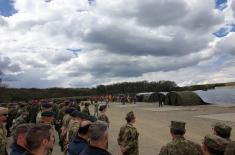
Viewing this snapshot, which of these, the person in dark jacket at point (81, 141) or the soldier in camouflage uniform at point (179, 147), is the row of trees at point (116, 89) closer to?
the person in dark jacket at point (81, 141)

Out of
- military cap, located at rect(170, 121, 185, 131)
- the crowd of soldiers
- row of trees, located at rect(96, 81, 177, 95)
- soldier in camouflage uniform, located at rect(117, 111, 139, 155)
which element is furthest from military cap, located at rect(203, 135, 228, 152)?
row of trees, located at rect(96, 81, 177, 95)

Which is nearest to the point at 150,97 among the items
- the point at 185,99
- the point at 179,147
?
the point at 185,99

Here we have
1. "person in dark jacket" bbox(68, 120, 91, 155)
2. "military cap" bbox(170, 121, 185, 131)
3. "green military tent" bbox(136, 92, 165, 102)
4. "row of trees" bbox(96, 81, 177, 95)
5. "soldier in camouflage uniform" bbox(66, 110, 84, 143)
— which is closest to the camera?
"military cap" bbox(170, 121, 185, 131)

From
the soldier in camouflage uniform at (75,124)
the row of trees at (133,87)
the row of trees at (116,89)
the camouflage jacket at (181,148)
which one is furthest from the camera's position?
the row of trees at (133,87)

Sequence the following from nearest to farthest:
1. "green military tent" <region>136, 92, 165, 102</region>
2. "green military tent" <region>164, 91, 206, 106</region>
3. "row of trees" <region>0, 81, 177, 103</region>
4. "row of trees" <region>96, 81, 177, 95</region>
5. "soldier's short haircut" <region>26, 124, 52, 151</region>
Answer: "soldier's short haircut" <region>26, 124, 52, 151</region> < "green military tent" <region>164, 91, 206, 106</region> < "green military tent" <region>136, 92, 165, 102</region> < "row of trees" <region>0, 81, 177, 103</region> < "row of trees" <region>96, 81, 177, 95</region>

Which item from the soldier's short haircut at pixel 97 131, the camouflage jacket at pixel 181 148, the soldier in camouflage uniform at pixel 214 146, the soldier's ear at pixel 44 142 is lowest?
the camouflage jacket at pixel 181 148

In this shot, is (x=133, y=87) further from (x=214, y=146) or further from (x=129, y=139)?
(x=214, y=146)

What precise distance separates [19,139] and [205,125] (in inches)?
654

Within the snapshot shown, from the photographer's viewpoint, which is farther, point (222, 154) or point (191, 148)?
point (191, 148)

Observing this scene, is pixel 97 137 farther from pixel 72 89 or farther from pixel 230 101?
pixel 72 89

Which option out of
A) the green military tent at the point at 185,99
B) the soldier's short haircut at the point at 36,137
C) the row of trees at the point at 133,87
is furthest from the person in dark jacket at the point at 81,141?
the row of trees at the point at 133,87

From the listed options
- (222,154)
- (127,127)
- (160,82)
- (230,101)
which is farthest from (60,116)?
(160,82)

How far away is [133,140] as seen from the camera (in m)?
8.31

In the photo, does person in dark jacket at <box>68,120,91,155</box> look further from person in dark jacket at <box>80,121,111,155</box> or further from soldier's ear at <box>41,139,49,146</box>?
soldier's ear at <box>41,139,49,146</box>
